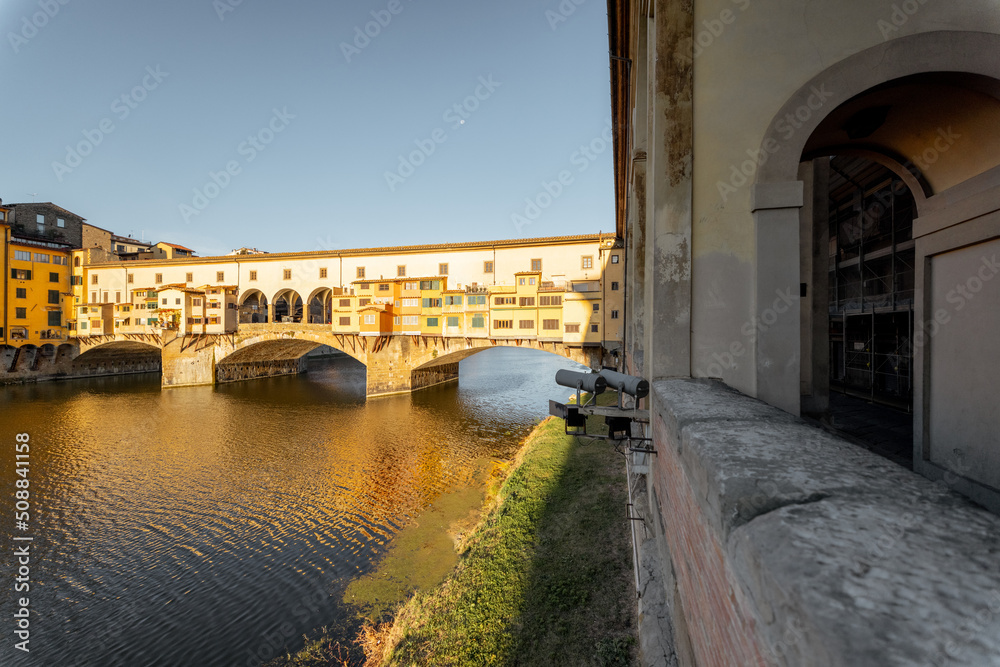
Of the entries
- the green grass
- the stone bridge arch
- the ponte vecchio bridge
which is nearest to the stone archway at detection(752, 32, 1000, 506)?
the green grass

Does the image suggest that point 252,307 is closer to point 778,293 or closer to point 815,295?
point 815,295

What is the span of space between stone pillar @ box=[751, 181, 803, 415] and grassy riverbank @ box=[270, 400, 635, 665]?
4380 millimetres

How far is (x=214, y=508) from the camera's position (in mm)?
12617

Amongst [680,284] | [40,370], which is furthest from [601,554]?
[40,370]

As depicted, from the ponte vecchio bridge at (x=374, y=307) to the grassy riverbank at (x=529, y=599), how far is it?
15.0m

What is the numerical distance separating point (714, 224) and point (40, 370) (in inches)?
2143

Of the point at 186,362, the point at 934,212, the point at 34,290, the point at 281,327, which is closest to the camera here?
the point at 934,212

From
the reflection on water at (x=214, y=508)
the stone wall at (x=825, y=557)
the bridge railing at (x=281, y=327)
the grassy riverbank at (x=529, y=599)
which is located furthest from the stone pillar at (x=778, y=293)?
the bridge railing at (x=281, y=327)

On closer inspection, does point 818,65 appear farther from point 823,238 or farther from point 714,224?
point 823,238

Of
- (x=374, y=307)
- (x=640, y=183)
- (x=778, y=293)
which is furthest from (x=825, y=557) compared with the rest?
(x=374, y=307)

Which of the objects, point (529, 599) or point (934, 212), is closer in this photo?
point (934, 212)

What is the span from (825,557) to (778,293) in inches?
155

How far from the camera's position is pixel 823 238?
27.4ft

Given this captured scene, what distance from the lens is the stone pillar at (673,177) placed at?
15.3 ft
